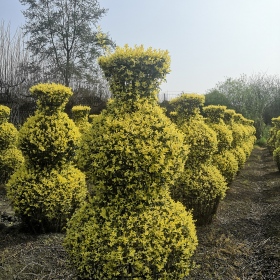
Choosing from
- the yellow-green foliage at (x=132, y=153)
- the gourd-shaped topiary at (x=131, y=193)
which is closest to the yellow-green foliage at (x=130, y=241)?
the gourd-shaped topiary at (x=131, y=193)

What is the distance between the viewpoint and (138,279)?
3.31 meters

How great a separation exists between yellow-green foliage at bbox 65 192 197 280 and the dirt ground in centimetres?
72

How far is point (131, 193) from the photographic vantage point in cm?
348

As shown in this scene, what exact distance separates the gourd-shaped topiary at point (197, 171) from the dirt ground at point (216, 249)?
49 centimetres

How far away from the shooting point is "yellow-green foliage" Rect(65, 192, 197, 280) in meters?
3.29

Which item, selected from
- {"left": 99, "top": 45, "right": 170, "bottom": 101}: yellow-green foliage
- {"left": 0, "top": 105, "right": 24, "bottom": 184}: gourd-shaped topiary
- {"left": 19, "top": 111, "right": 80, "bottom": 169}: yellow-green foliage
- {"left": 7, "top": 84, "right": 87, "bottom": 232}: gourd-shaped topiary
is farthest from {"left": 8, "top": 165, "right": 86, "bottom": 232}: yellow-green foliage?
{"left": 0, "top": 105, "right": 24, "bottom": 184}: gourd-shaped topiary

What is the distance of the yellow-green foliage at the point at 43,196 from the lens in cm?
605

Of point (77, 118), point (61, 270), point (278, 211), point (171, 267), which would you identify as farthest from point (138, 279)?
point (77, 118)

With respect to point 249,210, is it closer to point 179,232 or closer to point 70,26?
point 179,232

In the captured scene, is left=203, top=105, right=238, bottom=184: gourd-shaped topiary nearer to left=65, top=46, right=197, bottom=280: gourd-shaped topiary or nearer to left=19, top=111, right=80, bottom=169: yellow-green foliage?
left=19, top=111, right=80, bottom=169: yellow-green foliage

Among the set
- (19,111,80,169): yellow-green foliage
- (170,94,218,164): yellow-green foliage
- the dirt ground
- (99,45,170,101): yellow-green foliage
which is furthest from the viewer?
(170,94,218,164): yellow-green foliage

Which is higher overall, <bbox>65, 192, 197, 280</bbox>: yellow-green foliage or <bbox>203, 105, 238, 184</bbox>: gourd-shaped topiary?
<bbox>203, 105, 238, 184</bbox>: gourd-shaped topiary

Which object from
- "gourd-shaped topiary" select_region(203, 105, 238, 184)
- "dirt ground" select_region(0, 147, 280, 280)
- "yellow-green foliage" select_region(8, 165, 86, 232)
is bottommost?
"dirt ground" select_region(0, 147, 280, 280)

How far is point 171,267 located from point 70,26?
2294 cm
